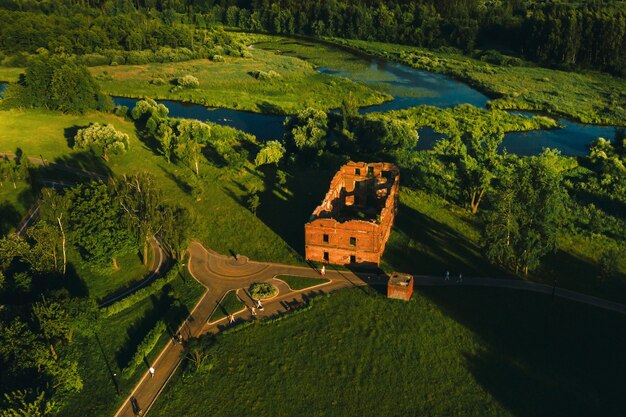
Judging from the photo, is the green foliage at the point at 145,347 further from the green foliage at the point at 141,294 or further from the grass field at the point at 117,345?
the green foliage at the point at 141,294

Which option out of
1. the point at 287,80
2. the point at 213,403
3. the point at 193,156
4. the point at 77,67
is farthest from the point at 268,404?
the point at 287,80

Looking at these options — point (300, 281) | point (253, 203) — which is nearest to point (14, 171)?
point (253, 203)

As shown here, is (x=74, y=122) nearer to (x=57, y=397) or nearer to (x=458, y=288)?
(x=57, y=397)

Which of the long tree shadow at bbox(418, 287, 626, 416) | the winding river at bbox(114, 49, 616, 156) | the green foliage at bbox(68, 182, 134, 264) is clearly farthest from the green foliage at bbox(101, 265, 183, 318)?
the winding river at bbox(114, 49, 616, 156)

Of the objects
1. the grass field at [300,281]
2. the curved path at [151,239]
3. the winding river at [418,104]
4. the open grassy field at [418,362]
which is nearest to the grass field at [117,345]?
the curved path at [151,239]

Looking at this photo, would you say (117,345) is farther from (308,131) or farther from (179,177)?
(308,131)
